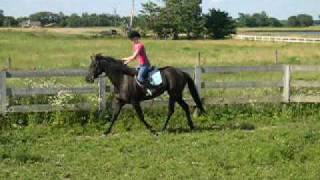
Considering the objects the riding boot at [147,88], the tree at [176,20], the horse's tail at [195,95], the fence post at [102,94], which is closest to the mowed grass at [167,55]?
the fence post at [102,94]

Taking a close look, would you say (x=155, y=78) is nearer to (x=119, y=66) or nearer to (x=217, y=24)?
(x=119, y=66)

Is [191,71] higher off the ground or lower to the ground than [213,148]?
higher

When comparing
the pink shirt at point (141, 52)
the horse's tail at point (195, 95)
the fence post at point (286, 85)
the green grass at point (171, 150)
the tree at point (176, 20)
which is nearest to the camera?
the green grass at point (171, 150)

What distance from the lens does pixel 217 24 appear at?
98.8 m

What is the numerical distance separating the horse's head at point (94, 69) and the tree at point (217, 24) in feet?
282

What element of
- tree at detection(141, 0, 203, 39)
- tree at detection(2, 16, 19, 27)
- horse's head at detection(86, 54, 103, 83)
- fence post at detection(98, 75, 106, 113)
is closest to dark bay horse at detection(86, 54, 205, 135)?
horse's head at detection(86, 54, 103, 83)

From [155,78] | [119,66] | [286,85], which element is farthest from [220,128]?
[286,85]

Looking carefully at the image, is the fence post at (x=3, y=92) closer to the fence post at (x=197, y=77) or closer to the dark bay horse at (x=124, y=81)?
→ the dark bay horse at (x=124, y=81)

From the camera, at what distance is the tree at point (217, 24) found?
3860 inches

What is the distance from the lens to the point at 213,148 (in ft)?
35.6

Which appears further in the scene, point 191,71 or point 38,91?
point 191,71

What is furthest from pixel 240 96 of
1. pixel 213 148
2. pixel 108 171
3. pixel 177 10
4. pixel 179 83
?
pixel 177 10

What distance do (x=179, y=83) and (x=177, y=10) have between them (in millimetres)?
85766

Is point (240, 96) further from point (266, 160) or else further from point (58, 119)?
point (266, 160)
